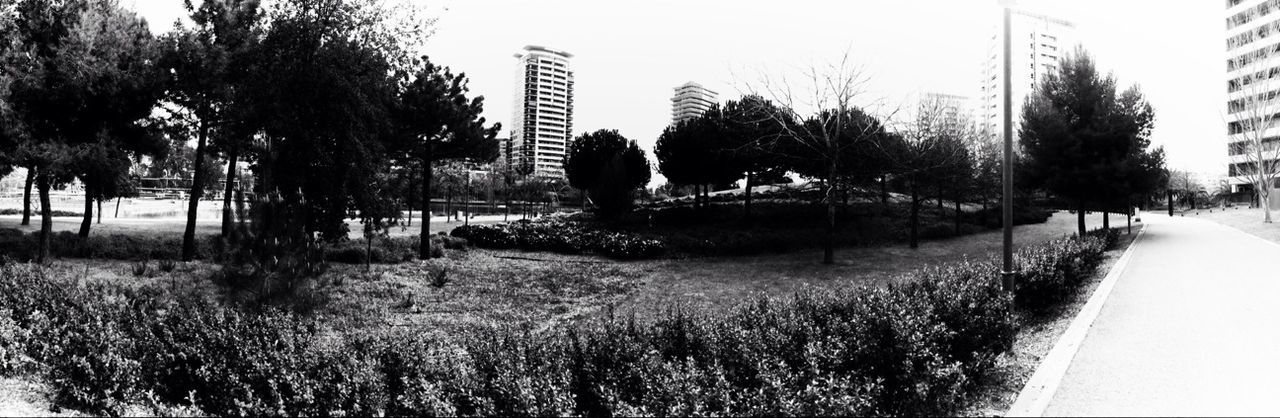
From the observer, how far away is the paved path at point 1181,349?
5.43 m

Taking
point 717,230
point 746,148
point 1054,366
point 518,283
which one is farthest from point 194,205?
point 1054,366

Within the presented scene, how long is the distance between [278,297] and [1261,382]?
11419 mm

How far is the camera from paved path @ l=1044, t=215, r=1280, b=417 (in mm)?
5434

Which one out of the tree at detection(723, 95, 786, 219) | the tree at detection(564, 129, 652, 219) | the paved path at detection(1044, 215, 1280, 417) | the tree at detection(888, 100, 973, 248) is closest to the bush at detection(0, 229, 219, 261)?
the paved path at detection(1044, 215, 1280, 417)

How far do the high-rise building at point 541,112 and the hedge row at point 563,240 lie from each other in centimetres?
2444

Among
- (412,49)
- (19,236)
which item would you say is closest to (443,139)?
(412,49)

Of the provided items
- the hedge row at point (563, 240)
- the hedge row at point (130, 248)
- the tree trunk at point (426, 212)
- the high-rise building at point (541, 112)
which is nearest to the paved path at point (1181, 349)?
the hedge row at point (563, 240)

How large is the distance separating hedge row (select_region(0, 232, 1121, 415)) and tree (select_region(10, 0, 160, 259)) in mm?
9932

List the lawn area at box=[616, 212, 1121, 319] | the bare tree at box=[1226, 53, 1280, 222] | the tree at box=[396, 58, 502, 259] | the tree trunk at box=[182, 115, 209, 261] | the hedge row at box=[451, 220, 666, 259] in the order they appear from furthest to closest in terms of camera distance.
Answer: the bare tree at box=[1226, 53, 1280, 222]
the hedge row at box=[451, 220, 666, 259]
the tree at box=[396, 58, 502, 259]
the tree trunk at box=[182, 115, 209, 261]
the lawn area at box=[616, 212, 1121, 319]

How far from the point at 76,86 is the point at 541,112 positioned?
4620 cm

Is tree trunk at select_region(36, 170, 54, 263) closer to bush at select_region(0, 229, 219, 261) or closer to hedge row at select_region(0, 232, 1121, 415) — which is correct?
bush at select_region(0, 229, 219, 261)

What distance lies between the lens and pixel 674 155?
34469mm

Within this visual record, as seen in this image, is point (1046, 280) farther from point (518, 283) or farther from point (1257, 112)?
Result: point (1257, 112)

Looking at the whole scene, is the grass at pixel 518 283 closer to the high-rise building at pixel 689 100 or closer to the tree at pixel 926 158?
the tree at pixel 926 158
